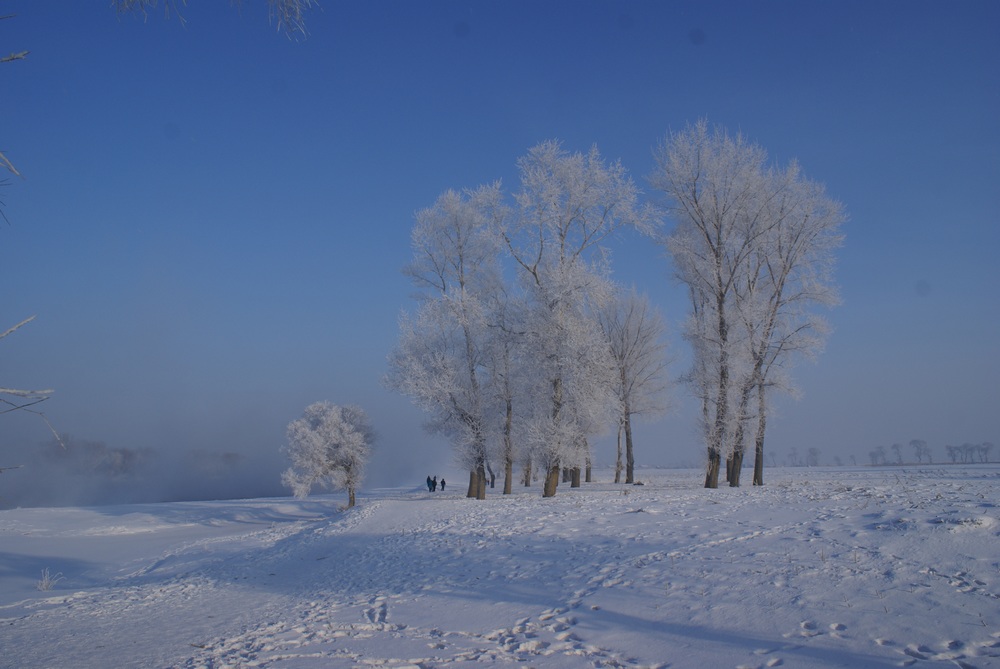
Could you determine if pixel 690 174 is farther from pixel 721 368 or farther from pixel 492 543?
pixel 492 543

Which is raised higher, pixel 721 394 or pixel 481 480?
pixel 721 394

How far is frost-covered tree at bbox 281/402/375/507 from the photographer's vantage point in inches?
1444

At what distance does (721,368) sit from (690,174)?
732 cm

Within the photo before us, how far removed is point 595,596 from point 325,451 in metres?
32.3

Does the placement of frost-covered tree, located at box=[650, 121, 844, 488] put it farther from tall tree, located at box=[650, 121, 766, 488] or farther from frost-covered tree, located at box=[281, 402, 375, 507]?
frost-covered tree, located at box=[281, 402, 375, 507]

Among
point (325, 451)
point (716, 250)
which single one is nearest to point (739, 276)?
point (716, 250)

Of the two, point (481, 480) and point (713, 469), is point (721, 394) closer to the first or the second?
point (713, 469)

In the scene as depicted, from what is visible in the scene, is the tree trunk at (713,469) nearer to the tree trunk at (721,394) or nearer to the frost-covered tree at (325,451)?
the tree trunk at (721,394)

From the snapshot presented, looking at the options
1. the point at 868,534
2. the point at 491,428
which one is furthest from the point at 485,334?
the point at 868,534

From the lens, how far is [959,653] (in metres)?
5.00

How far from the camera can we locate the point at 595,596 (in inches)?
297

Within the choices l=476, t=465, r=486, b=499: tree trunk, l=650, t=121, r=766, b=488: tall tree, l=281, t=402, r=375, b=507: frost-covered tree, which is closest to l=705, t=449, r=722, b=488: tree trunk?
l=650, t=121, r=766, b=488: tall tree

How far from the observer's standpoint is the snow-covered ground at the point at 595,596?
577 centimetres

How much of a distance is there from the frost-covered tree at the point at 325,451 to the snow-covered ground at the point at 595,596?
22175 mm
